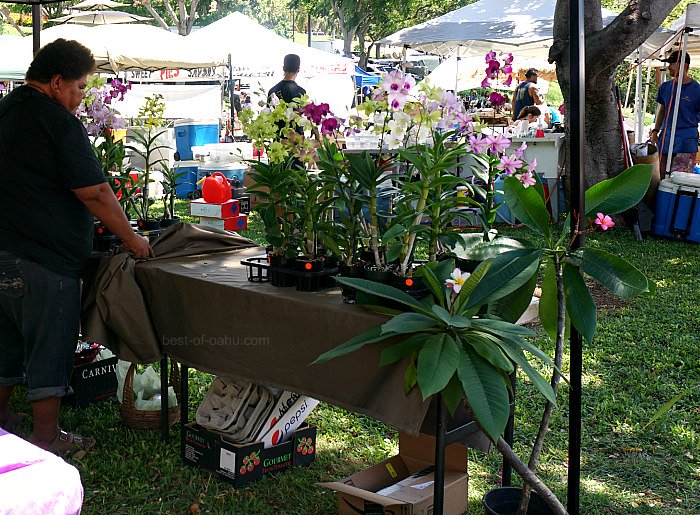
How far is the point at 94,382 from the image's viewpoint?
415 cm

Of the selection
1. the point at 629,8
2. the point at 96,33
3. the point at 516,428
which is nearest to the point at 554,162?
the point at 629,8

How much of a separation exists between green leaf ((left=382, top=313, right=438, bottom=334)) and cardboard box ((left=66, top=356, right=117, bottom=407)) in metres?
2.32

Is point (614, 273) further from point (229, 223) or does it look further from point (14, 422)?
point (229, 223)

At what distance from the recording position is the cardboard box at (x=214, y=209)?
7.07 m

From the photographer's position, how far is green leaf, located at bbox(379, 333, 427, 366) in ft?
7.64

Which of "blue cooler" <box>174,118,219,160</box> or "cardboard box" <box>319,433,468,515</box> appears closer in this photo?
"cardboard box" <box>319,433,468,515</box>

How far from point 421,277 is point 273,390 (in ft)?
3.41

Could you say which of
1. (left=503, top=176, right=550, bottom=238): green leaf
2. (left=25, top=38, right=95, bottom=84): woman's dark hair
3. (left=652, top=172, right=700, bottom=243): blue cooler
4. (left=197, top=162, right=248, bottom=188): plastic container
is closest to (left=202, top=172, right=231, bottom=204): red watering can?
(left=197, top=162, right=248, bottom=188): plastic container

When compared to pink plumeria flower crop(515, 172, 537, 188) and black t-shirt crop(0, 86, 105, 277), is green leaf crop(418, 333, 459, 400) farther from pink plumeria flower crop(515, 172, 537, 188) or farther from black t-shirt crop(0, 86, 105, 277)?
black t-shirt crop(0, 86, 105, 277)

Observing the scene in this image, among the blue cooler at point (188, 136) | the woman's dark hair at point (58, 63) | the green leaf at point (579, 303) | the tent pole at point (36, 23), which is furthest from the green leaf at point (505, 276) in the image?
the blue cooler at point (188, 136)

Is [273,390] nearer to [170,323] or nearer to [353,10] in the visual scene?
[170,323]

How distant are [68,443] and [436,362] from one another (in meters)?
2.04

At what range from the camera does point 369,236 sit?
9.29 feet

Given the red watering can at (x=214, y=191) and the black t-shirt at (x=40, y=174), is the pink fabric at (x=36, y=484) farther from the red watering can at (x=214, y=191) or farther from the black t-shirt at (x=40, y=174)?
the red watering can at (x=214, y=191)
